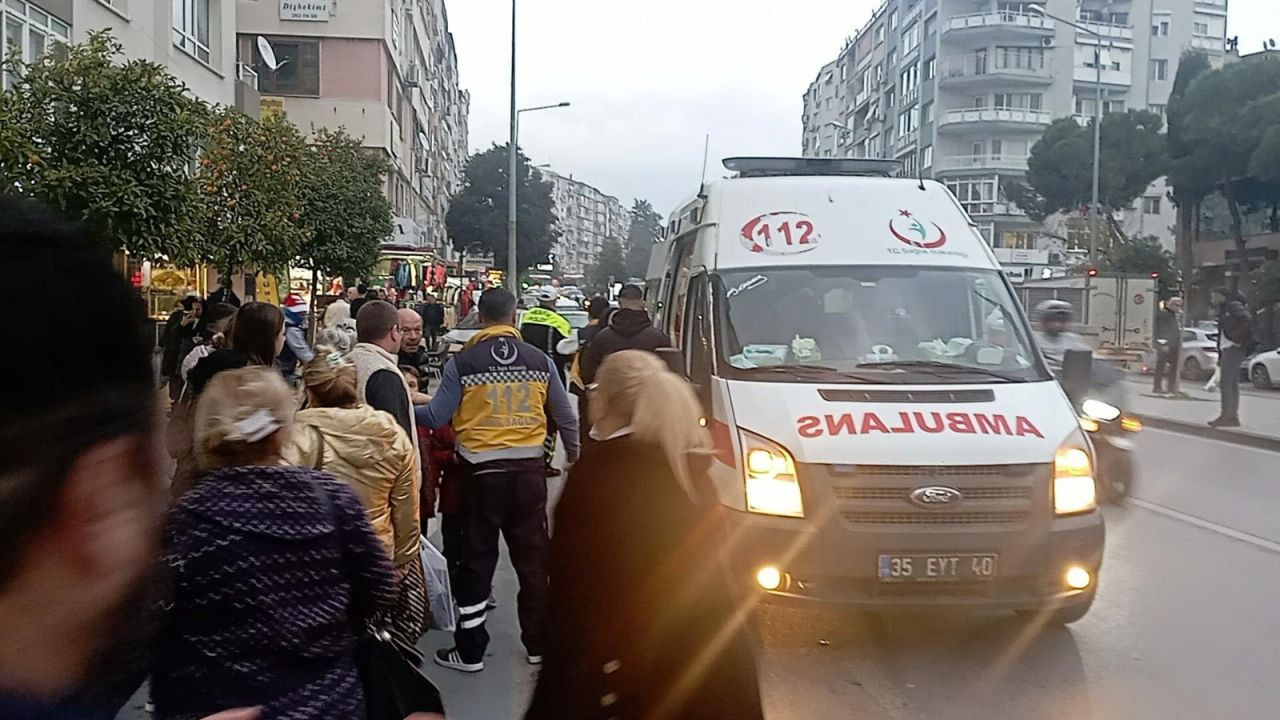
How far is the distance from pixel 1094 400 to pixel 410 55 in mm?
51656

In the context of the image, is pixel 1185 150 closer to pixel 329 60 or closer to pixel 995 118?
pixel 995 118

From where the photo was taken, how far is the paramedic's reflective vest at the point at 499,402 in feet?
19.8

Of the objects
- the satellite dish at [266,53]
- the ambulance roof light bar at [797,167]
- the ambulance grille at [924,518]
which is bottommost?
the ambulance grille at [924,518]

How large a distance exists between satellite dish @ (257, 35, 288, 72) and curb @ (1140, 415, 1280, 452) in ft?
116

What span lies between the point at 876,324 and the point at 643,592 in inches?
180

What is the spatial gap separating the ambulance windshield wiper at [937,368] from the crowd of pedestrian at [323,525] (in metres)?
1.96

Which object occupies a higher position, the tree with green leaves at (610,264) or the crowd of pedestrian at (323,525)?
the tree with green leaves at (610,264)

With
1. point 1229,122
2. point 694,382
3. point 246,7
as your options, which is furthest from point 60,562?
point 1229,122

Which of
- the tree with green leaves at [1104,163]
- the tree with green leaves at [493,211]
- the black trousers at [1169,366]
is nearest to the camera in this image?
the black trousers at [1169,366]

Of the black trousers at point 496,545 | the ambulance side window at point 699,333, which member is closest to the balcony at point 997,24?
the ambulance side window at point 699,333

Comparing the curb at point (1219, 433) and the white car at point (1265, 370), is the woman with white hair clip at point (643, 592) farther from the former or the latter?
the white car at point (1265, 370)

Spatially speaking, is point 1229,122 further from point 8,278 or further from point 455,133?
point 455,133

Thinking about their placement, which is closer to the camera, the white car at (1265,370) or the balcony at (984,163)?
the white car at (1265,370)

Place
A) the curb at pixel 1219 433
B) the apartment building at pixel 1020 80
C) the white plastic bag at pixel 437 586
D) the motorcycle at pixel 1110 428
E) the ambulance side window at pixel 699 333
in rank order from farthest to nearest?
the apartment building at pixel 1020 80
the curb at pixel 1219 433
the motorcycle at pixel 1110 428
the ambulance side window at pixel 699 333
the white plastic bag at pixel 437 586
